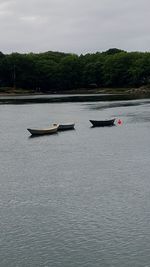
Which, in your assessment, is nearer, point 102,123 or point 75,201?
point 75,201

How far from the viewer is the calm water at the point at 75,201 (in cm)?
3762

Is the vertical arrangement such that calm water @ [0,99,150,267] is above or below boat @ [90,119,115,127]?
below

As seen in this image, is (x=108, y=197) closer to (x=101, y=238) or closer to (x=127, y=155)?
(x=101, y=238)

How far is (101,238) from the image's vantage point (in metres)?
40.1

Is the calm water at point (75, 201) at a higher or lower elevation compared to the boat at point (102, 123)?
lower

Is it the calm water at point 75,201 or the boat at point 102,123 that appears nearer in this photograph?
the calm water at point 75,201

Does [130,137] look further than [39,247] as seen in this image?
Yes

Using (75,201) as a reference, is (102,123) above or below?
above

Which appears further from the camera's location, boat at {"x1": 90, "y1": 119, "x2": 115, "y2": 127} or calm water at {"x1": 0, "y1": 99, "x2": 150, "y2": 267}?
boat at {"x1": 90, "y1": 119, "x2": 115, "y2": 127}

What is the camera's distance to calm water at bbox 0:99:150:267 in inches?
1481

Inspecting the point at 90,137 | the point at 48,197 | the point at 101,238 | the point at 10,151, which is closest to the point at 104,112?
the point at 90,137

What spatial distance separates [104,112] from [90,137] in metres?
51.5

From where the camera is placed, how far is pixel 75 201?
1972 inches

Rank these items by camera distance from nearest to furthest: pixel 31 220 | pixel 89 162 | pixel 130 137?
1. pixel 31 220
2. pixel 89 162
3. pixel 130 137
